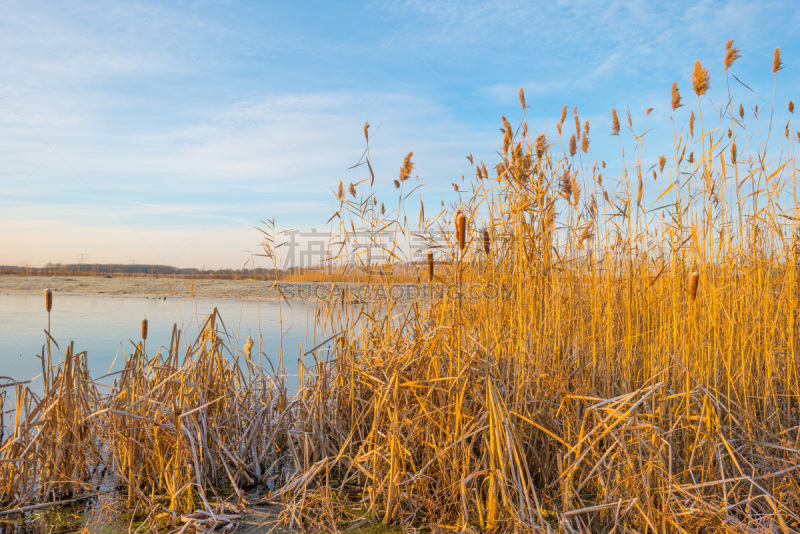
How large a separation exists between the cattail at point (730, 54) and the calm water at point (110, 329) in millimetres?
2759

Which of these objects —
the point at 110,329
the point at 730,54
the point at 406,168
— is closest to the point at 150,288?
the point at 110,329

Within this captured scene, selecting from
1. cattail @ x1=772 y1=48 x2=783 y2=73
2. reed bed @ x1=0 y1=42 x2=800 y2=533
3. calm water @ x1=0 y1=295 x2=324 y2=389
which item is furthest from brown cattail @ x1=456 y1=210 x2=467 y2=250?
cattail @ x1=772 y1=48 x2=783 y2=73

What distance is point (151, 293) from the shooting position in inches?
441

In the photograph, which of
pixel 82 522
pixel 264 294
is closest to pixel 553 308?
pixel 82 522

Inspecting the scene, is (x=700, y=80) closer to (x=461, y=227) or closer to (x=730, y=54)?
(x=730, y=54)

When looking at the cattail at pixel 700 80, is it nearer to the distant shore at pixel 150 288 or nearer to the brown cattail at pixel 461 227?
the brown cattail at pixel 461 227

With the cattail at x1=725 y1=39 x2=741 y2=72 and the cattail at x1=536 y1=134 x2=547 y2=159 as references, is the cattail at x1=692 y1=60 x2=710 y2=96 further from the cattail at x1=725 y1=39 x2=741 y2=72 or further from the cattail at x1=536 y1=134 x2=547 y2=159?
the cattail at x1=536 y1=134 x2=547 y2=159

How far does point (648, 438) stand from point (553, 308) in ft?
2.46

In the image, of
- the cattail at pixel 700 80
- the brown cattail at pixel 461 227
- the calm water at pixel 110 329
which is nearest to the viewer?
the brown cattail at pixel 461 227

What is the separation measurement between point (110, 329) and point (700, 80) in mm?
6568

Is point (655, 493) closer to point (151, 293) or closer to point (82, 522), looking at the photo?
point (82, 522)

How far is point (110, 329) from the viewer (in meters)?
5.79

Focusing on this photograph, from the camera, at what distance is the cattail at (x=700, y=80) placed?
227 centimetres

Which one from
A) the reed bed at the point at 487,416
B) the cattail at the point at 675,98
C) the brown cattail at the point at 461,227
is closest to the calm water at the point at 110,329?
the reed bed at the point at 487,416
